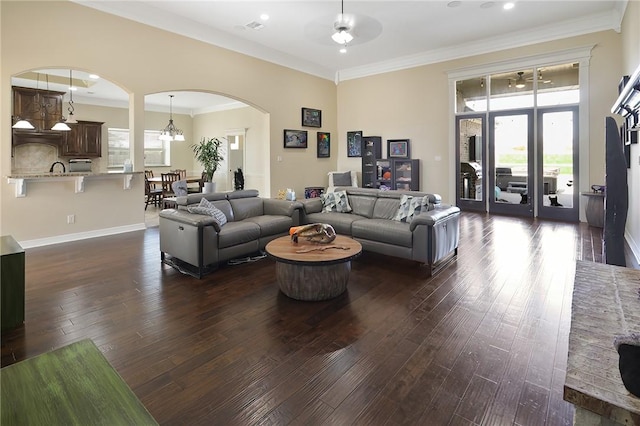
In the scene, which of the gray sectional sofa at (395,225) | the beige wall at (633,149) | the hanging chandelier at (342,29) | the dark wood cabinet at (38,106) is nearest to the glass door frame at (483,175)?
the beige wall at (633,149)

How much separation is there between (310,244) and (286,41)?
18.9 feet

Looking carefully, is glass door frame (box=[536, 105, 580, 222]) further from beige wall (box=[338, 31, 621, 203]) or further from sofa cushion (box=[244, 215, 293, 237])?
sofa cushion (box=[244, 215, 293, 237])

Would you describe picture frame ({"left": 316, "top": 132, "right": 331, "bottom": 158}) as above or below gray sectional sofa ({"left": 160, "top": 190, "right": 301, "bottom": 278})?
above

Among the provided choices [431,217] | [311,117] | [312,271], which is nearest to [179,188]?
[311,117]

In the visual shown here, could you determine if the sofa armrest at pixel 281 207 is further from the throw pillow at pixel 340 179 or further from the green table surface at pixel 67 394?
the throw pillow at pixel 340 179

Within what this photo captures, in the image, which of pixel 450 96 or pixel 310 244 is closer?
pixel 310 244

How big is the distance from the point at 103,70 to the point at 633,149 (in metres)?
8.17

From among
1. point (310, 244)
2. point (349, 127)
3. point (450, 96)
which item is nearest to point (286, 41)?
point (349, 127)

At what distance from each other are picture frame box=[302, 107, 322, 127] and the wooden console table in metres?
8.13

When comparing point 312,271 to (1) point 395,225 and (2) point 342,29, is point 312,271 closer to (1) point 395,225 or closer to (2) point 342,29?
(1) point 395,225

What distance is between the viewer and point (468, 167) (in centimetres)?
823

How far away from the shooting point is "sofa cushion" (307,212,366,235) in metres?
4.86

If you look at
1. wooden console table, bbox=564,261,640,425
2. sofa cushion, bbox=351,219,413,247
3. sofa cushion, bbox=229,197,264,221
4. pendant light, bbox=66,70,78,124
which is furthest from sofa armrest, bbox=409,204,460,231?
pendant light, bbox=66,70,78,124

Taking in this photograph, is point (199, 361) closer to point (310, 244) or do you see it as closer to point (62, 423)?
point (62, 423)
